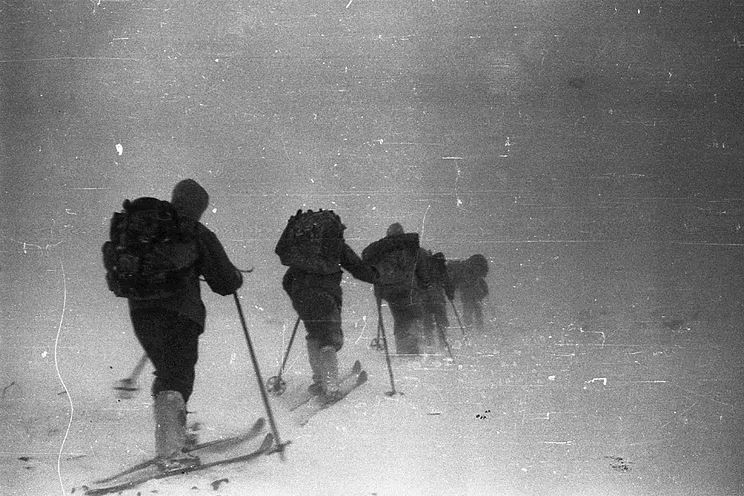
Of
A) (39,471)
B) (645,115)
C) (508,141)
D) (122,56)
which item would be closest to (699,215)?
(645,115)

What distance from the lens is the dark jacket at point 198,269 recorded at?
1531mm

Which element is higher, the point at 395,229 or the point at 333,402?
the point at 395,229

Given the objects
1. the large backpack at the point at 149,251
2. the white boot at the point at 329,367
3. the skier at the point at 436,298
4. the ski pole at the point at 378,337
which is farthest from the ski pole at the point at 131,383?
the skier at the point at 436,298

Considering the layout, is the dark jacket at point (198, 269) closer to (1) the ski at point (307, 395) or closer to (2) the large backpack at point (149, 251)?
(2) the large backpack at point (149, 251)

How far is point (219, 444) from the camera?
61.6 inches

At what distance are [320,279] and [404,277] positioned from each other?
0.17 m

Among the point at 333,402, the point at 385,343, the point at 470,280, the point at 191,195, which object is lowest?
the point at 333,402

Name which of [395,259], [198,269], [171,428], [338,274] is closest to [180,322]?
[198,269]

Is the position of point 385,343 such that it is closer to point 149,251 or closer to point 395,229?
point 395,229

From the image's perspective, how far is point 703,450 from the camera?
1.58 m

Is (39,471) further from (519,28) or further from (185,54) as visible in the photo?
(519,28)

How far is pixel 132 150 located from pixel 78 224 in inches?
7.5

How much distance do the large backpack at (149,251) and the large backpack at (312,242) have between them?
19cm

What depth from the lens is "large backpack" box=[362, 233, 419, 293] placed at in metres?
1.55
